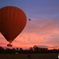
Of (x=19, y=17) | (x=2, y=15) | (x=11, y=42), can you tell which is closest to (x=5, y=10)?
(x=2, y=15)

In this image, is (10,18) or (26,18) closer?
(10,18)

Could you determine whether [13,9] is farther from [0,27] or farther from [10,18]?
[0,27]

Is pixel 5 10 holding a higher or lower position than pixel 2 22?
higher

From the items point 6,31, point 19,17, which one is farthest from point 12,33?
point 19,17

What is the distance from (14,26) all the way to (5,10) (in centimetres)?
367

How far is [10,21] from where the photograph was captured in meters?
31.3

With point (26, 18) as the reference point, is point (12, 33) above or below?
below

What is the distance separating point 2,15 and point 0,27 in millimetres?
2522

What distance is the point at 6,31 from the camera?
31.4 m

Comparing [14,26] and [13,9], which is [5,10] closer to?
[13,9]

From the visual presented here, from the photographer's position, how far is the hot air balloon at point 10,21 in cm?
3136

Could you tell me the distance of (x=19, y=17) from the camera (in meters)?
31.7

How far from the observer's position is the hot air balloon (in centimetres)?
3136

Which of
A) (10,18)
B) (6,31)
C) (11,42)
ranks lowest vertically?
(11,42)
